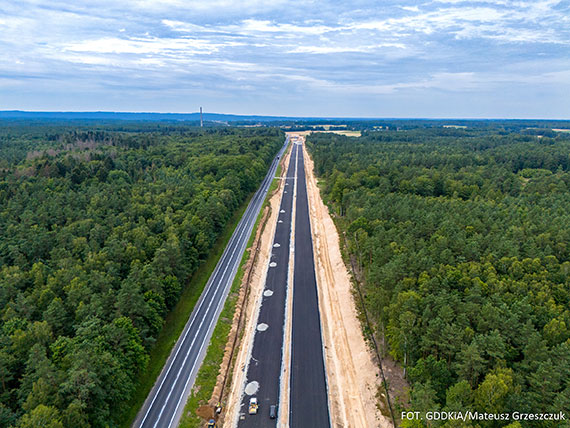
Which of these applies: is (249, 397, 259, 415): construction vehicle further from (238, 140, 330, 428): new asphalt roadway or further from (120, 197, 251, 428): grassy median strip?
(120, 197, 251, 428): grassy median strip

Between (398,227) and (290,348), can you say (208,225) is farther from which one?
(398,227)

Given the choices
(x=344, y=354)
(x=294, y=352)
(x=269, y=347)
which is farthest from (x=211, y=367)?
(x=344, y=354)

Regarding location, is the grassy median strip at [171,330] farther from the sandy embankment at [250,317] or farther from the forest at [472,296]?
the forest at [472,296]

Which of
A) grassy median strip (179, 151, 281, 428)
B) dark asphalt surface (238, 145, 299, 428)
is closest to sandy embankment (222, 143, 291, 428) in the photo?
dark asphalt surface (238, 145, 299, 428)

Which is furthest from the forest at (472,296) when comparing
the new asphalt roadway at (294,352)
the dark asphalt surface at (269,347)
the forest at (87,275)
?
the forest at (87,275)

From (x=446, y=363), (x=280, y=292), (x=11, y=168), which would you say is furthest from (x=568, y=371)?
(x=11, y=168)

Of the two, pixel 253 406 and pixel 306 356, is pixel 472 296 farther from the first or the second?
pixel 253 406
